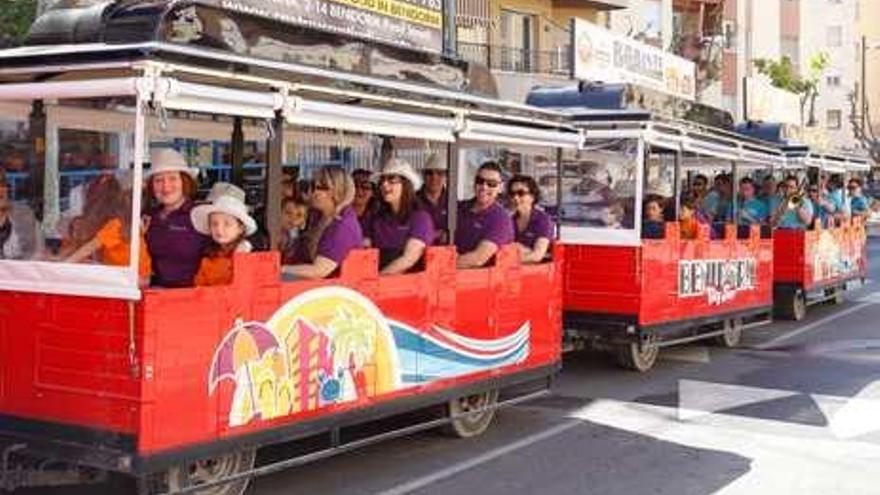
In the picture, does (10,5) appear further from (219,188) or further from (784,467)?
(784,467)

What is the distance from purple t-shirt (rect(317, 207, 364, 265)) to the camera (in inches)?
279

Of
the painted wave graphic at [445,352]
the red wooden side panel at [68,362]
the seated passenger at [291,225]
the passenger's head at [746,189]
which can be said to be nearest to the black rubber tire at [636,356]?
the painted wave graphic at [445,352]

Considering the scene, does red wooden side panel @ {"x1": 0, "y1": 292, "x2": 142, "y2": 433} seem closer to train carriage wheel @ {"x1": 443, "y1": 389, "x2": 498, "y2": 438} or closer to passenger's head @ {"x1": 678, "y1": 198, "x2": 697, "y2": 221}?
train carriage wheel @ {"x1": 443, "y1": 389, "x2": 498, "y2": 438}

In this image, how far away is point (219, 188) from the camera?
6586 mm

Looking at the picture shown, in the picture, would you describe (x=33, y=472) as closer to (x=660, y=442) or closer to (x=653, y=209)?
(x=660, y=442)

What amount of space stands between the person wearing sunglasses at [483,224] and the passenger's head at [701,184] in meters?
5.98

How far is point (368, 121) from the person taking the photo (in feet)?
22.6

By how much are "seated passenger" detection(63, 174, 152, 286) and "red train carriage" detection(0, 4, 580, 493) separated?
83 mm

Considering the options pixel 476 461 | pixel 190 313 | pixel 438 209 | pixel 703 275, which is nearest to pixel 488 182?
pixel 438 209

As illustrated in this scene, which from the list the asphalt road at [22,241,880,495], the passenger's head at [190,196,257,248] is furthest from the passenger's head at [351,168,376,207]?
the passenger's head at [190,196,257,248]

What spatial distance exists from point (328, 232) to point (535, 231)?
266 centimetres

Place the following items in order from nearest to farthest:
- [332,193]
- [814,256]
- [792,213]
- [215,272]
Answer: [215,272]
[332,193]
[792,213]
[814,256]

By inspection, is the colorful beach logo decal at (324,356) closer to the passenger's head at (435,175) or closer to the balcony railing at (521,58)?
the passenger's head at (435,175)

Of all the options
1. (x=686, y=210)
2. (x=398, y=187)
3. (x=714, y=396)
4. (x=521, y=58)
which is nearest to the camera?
(x=398, y=187)
